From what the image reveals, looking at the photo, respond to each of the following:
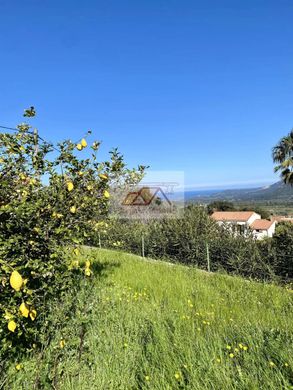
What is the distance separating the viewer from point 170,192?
1981cm

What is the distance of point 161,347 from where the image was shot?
3.29 meters

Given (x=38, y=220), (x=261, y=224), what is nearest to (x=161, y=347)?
(x=38, y=220)

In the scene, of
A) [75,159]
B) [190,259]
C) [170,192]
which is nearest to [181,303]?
[75,159]

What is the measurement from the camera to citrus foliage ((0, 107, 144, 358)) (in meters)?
2.72

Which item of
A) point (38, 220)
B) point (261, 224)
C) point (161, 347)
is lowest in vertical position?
point (261, 224)

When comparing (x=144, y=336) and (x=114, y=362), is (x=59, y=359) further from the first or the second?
(x=144, y=336)

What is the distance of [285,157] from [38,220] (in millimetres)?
20692

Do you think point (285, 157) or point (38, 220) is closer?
point (38, 220)

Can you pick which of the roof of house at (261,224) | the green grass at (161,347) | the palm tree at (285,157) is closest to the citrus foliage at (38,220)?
the green grass at (161,347)

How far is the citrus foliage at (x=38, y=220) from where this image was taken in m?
2.72

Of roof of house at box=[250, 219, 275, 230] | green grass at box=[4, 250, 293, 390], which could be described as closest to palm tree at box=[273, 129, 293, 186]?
green grass at box=[4, 250, 293, 390]

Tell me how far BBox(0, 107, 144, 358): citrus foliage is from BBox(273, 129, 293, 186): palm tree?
61.5 ft

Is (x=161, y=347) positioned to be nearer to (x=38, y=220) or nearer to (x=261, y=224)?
(x=38, y=220)

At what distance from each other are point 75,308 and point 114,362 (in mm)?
1254
